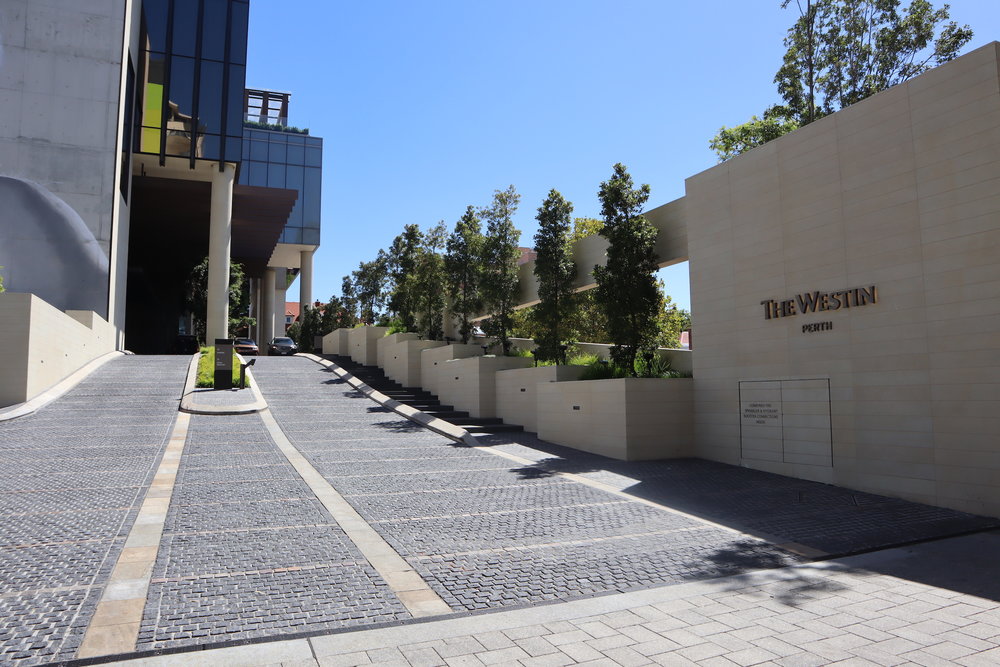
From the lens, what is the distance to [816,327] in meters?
10.3

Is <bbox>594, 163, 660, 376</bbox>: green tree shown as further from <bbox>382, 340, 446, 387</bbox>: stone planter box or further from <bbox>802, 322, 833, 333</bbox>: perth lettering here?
<bbox>382, 340, 446, 387</bbox>: stone planter box

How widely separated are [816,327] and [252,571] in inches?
354

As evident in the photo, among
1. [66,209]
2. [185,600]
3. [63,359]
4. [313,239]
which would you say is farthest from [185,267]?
[185,600]

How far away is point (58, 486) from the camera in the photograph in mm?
8500

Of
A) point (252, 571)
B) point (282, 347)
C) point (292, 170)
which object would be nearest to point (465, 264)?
point (252, 571)

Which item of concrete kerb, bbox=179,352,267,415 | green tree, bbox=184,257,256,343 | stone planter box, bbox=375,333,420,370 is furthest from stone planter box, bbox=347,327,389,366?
green tree, bbox=184,257,256,343

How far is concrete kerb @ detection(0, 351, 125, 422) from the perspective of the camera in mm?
13844

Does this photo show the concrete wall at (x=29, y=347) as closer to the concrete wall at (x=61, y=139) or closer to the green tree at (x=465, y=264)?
the concrete wall at (x=61, y=139)

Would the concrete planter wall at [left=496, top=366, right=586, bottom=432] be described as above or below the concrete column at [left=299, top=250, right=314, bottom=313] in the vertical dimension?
below

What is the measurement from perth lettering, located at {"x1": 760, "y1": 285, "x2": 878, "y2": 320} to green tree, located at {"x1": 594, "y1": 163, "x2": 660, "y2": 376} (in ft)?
9.45

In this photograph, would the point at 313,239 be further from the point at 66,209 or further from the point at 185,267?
the point at 66,209

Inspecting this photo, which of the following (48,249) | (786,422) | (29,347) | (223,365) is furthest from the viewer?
(48,249)

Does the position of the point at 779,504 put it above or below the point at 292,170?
below

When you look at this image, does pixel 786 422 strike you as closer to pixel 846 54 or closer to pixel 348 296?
pixel 846 54
